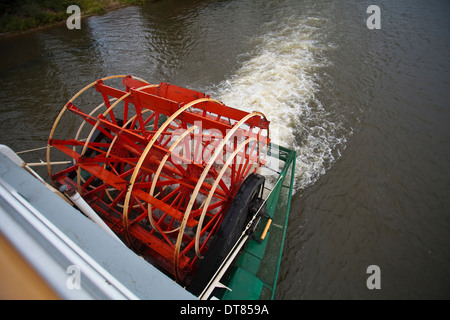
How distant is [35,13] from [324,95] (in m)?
15.8

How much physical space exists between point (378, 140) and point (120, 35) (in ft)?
39.6

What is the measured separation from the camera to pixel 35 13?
504 inches

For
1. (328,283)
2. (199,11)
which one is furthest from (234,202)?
(199,11)

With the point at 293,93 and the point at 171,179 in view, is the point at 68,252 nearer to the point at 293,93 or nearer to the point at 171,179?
the point at 171,179

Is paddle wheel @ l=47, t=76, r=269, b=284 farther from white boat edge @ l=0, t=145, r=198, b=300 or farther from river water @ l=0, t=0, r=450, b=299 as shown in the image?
river water @ l=0, t=0, r=450, b=299

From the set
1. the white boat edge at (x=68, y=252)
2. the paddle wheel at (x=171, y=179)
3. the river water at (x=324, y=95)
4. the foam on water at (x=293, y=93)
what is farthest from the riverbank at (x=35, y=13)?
the white boat edge at (x=68, y=252)

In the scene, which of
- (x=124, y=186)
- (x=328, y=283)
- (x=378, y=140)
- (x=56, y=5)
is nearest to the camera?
(x=124, y=186)

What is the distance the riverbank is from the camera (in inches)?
487

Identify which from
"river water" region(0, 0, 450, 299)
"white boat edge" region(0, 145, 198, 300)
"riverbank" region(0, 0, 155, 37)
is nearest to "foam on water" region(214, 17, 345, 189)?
"river water" region(0, 0, 450, 299)

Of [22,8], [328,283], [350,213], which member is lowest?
[328,283]

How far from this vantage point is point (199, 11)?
13.3m

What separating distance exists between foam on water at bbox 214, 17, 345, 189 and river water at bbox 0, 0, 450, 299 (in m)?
0.04

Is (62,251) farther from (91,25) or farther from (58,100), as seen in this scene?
(91,25)

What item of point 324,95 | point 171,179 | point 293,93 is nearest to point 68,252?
point 171,179
